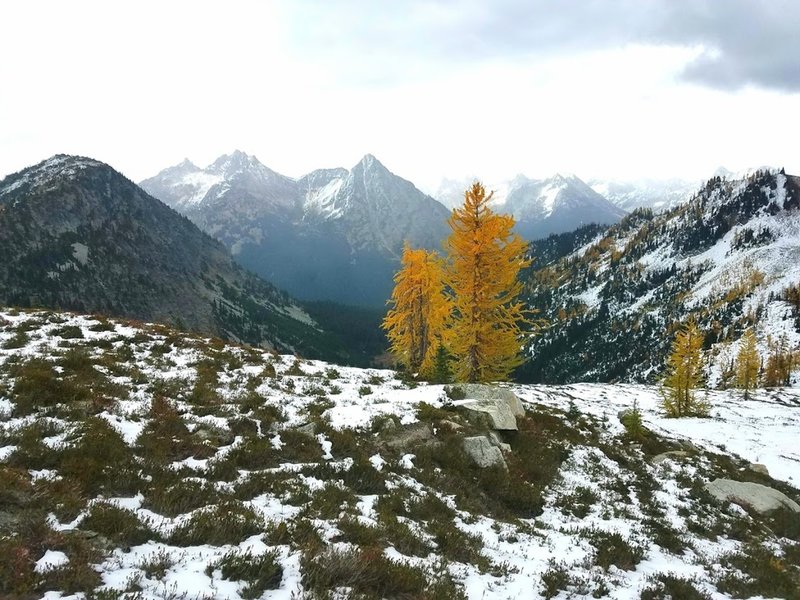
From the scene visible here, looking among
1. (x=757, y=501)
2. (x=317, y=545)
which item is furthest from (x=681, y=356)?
(x=317, y=545)

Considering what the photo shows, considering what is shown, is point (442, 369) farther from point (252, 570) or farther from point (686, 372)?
point (686, 372)

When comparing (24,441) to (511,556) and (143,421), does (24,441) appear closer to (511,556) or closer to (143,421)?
(143,421)

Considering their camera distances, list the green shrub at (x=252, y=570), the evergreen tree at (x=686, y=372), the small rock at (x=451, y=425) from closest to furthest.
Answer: the green shrub at (x=252, y=570)
the small rock at (x=451, y=425)
the evergreen tree at (x=686, y=372)

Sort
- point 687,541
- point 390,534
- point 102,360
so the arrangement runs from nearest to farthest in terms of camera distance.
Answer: point 390,534 < point 687,541 < point 102,360

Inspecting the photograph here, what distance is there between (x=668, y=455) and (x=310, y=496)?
19231 millimetres

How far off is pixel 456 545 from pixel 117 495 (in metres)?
5.78

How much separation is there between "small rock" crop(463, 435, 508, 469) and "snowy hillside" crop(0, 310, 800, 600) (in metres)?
0.10

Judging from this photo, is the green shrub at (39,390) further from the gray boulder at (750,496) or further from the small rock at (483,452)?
the gray boulder at (750,496)

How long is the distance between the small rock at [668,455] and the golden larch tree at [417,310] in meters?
17.1

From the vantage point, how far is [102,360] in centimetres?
1489

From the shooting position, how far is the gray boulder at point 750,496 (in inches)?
634

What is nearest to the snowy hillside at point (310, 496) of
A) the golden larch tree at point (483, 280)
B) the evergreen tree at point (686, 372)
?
the golden larch tree at point (483, 280)

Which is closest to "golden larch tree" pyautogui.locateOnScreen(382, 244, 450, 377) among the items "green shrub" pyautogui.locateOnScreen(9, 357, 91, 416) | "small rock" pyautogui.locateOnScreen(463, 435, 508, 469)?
"small rock" pyautogui.locateOnScreen(463, 435, 508, 469)

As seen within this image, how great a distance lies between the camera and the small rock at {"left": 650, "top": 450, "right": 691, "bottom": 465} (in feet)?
65.3
